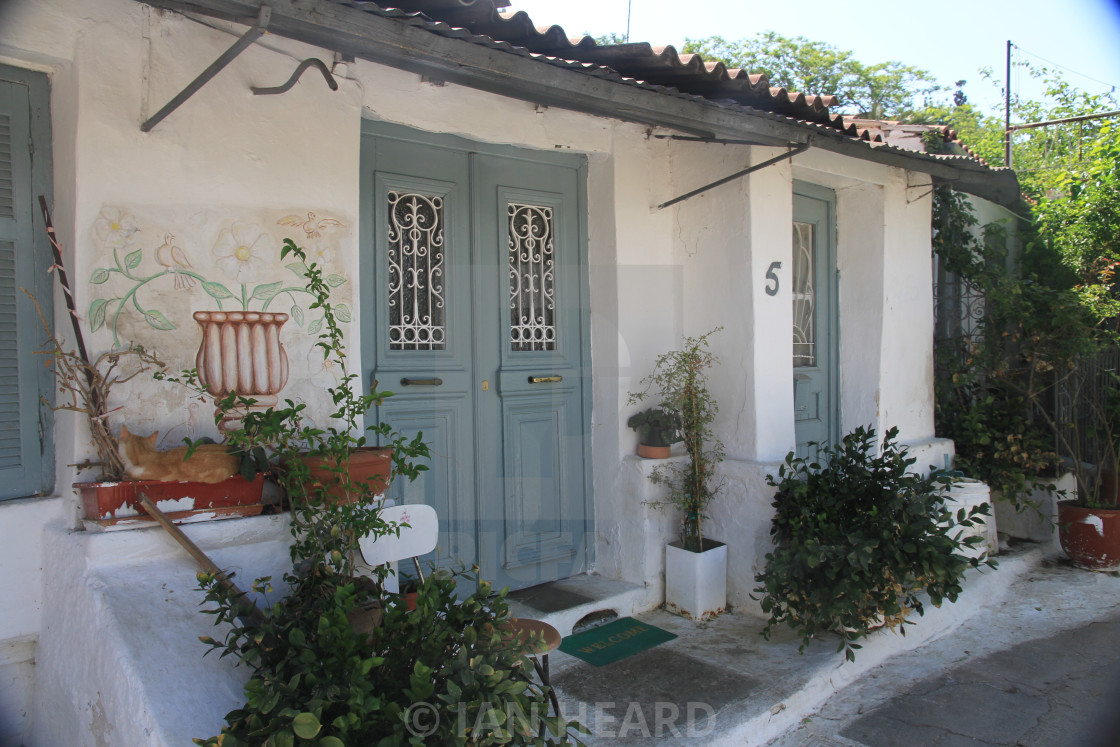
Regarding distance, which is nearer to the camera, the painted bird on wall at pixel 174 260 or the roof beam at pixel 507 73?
the roof beam at pixel 507 73

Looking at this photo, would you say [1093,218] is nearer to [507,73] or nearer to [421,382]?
[507,73]

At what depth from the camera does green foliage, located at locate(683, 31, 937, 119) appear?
2244 cm

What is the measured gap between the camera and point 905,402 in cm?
527

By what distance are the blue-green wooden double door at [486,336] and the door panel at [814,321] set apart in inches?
64.0

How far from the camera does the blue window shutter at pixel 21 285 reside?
2.64 metres

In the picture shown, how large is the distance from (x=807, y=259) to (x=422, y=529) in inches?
136

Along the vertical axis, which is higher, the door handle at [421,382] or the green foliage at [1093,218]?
the green foliage at [1093,218]

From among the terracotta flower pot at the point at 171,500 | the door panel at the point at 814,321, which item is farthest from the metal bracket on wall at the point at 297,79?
the door panel at the point at 814,321

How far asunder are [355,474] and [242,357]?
0.65 m

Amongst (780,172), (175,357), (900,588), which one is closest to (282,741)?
(175,357)

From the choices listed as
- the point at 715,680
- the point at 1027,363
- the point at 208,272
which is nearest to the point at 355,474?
the point at 208,272

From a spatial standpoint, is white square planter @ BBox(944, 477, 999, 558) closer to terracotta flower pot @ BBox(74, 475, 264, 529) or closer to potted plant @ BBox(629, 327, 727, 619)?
potted plant @ BBox(629, 327, 727, 619)

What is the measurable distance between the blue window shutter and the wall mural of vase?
560mm

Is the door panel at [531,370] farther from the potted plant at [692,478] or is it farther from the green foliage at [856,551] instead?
the green foliage at [856,551]
